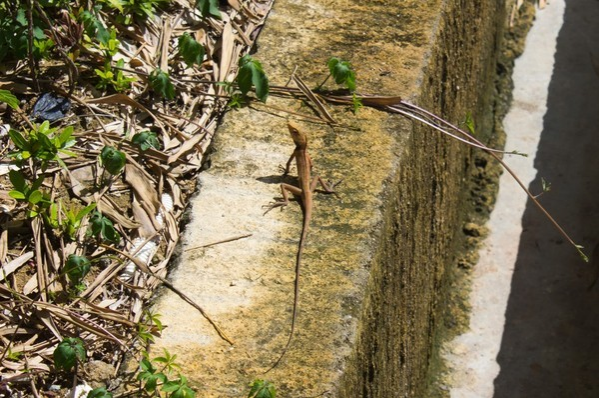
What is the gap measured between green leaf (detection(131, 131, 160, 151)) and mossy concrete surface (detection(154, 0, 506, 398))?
0.21 m

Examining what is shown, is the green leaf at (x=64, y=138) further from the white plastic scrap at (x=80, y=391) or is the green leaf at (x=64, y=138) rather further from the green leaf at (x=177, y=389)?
the green leaf at (x=177, y=389)

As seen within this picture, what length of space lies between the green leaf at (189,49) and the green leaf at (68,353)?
1354 mm

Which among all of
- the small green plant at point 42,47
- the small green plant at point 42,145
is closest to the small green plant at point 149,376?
the small green plant at point 42,145

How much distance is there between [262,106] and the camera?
12.1ft

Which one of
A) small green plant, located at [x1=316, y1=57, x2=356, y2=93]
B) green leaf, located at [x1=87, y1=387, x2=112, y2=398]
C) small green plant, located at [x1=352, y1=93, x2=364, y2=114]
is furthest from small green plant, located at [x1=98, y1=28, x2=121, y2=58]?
green leaf, located at [x1=87, y1=387, x2=112, y2=398]

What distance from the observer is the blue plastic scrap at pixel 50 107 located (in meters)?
3.44

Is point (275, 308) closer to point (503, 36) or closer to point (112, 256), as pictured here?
point (112, 256)

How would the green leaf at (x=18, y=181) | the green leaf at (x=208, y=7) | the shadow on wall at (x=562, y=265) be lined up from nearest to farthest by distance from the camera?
the green leaf at (x=18, y=181) < the green leaf at (x=208, y=7) < the shadow on wall at (x=562, y=265)

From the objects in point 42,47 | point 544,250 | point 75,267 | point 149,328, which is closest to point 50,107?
point 42,47

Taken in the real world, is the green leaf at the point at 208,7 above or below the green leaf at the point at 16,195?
above

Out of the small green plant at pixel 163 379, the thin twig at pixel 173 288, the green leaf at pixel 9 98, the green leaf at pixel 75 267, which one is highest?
the green leaf at pixel 9 98

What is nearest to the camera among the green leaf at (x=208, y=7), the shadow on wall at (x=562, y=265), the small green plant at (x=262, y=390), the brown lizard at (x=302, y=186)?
the small green plant at (x=262, y=390)

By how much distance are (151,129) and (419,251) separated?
140 cm

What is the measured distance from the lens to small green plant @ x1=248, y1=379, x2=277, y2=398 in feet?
8.60
